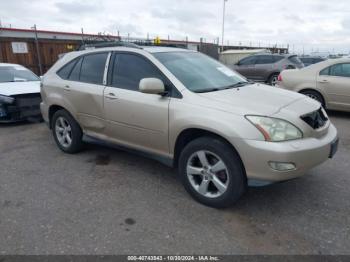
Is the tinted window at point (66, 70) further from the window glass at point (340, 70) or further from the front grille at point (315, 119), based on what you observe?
the window glass at point (340, 70)

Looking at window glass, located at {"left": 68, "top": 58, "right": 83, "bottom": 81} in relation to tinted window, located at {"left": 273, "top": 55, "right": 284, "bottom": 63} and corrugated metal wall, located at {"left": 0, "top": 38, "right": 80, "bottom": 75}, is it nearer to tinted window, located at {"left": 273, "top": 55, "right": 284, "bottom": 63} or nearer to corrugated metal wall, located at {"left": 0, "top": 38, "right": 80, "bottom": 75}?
tinted window, located at {"left": 273, "top": 55, "right": 284, "bottom": 63}

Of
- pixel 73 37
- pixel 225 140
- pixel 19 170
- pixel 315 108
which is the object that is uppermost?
pixel 73 37

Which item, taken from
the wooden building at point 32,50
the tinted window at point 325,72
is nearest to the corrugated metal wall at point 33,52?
the wooden building at point 32,50

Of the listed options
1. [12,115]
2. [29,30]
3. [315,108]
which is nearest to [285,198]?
[315,108]

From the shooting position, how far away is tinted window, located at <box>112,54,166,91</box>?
372 centimetres

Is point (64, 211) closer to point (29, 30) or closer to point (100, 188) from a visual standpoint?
point (100, 188)

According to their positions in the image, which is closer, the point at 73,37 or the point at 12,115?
the point at 12,115

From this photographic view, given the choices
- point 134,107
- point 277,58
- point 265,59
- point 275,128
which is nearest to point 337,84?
point 275,128

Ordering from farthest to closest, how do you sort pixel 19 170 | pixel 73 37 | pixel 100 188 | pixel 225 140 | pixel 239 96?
1. pixel 73 37
2. pixel 19 170
3. pixel 100 188
4. pixel 239 96
5. pixel 225 140

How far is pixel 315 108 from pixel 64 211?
2.88 m

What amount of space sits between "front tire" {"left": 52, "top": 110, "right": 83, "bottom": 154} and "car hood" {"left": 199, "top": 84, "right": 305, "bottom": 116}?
7.62ft

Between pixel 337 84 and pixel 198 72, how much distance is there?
15.9ft

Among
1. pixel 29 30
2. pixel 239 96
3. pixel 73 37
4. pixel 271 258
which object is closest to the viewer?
pixel 271 258

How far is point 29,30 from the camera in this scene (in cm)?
1875
